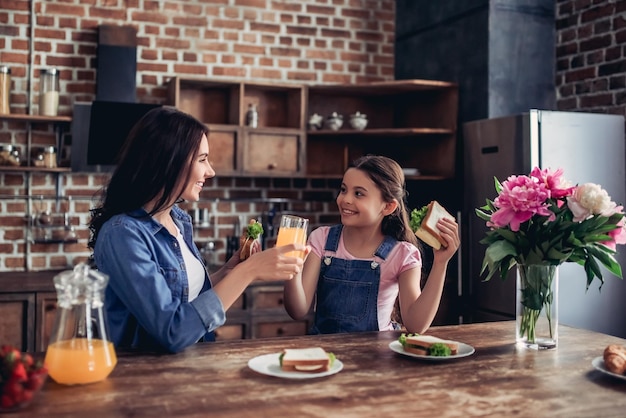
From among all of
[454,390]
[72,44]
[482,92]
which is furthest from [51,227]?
[454,390]

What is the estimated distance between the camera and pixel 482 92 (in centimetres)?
431

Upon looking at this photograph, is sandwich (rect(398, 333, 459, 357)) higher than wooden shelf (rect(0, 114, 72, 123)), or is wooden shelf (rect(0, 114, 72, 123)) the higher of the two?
wooden shelf (rect(0, 114, 72, 123))

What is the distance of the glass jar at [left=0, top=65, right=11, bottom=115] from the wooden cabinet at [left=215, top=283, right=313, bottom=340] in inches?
64.2

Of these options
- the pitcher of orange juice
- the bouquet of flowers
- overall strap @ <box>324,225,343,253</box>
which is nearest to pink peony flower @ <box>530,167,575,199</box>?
the bouquet of flowers

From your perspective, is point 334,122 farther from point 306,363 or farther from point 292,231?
point 306,363

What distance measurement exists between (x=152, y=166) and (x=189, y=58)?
105 inches

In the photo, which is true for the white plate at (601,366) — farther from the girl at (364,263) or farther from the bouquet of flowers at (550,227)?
the girl at (364,263)

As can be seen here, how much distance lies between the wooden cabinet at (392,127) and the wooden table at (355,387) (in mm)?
2549

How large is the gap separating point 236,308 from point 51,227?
1154 millimetres

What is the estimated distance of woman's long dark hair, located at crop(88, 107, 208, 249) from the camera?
79.0 inches

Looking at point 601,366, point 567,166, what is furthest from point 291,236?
point 567,166

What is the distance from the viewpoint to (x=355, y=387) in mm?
1604

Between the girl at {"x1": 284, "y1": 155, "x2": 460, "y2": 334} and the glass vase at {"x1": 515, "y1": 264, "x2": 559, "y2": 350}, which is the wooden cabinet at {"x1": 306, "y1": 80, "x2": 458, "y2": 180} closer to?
the girl at {"x1": 284, "y1": 155, "x2": 460, "y2": 334}

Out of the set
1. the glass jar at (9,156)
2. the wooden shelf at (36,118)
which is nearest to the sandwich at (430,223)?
the wooden shelf at (36,118)
